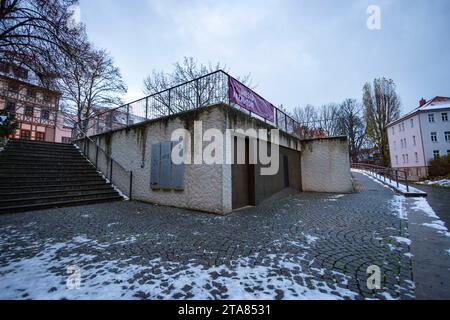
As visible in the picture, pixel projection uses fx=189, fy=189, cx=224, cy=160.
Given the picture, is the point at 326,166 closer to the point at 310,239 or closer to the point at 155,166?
the point at 310,239

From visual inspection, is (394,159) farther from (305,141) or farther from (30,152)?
(30,152)

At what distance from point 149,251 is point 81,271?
0.92m

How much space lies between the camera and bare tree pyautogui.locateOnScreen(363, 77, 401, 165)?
93.0ft

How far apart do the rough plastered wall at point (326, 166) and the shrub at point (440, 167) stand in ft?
49.7

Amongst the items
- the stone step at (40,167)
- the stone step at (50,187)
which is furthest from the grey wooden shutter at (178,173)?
the stone step at (40,167)

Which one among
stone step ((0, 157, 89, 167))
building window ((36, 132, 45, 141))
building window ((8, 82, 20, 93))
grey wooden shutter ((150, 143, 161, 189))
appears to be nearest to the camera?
grey wooden shutter ((150, 143, 161, 189))

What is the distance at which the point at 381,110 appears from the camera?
28.6m

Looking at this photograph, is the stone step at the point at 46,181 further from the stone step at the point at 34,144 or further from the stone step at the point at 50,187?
the stone step at the point at 34,144

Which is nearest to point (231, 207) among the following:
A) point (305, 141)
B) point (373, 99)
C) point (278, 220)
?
point (278, 220)

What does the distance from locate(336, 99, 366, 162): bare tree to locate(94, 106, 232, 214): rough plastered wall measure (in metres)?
34.3

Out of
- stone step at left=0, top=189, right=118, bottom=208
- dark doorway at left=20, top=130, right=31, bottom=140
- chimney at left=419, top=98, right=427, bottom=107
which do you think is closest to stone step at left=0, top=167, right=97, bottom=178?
stone step at left=0, top=189, right=118, bottom=208

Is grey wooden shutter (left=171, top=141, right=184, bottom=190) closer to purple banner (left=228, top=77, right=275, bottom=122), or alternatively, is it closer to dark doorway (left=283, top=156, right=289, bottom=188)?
purple banner (left=228, top=77, right=275, bottom=122)

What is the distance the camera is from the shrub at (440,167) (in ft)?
59.6

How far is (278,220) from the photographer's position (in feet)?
17.3
